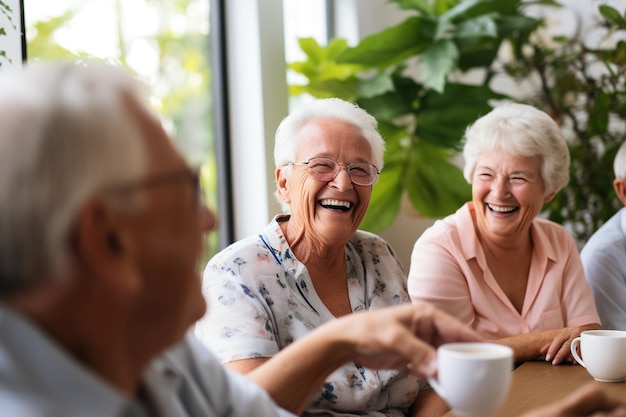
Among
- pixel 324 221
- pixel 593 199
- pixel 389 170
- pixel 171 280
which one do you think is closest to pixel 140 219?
pixel 171 280

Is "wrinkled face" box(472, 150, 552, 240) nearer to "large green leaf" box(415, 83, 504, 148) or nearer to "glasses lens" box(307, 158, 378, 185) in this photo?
"glasses lens" box(307, 158, 378, 185)

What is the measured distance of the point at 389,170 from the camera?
3318 millimetres

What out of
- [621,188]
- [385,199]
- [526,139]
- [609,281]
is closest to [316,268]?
[526,139]

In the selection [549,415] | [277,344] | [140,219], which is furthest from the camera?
[277,344]

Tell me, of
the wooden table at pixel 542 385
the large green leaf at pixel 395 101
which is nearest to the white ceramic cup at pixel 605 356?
the wooden table at pixel 542 385

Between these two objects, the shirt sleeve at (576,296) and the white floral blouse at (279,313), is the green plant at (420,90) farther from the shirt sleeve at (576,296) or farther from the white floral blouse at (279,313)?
the white floral blouse at (279,313)

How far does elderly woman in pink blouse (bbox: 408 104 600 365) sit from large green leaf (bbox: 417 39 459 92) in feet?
2.91

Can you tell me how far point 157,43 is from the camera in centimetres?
301

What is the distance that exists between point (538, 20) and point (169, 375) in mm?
2981

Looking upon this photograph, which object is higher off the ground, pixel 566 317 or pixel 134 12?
pixel 134 12

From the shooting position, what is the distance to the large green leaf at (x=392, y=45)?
10.7ft

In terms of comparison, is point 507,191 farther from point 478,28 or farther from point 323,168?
point 478,28

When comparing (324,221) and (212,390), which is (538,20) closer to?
(324,221)

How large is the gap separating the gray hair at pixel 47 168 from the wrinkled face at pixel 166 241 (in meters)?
0.05
